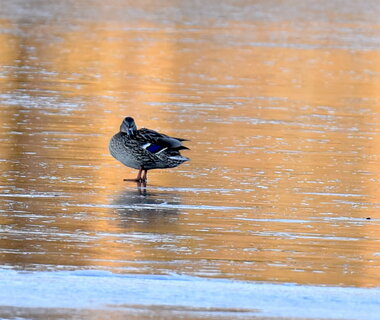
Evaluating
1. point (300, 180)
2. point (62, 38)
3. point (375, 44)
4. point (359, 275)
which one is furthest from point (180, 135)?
point (375, 44)

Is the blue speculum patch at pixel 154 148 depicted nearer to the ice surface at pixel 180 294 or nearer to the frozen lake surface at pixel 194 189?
the frozen lake surface at pixel 194 189

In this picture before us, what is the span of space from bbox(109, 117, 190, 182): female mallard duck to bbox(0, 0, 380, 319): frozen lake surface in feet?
0.70

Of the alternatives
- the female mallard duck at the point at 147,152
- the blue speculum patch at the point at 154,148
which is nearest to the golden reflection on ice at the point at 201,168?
the female mallard duck at the point at 147,152

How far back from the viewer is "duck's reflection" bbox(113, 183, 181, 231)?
31.1 feet

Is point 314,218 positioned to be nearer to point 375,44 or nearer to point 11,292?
point 11,292

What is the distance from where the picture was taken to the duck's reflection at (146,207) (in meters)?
9.49

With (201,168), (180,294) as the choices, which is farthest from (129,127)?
(180,294)

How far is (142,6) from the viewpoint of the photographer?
5216cm

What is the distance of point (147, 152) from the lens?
11.9 metres

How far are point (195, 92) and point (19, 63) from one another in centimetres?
552

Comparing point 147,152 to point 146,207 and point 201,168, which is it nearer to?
point 201,168

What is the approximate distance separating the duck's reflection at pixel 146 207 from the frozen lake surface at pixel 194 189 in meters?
0.02

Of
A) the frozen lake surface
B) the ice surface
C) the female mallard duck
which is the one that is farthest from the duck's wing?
the ice surface

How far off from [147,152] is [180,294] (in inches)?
194
